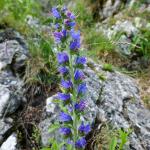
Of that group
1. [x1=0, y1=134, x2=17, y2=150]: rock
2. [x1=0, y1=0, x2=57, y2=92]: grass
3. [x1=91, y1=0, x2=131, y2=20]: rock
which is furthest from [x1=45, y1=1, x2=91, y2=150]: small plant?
[x1=91, y1=0, x2=131, y2=20]: rock

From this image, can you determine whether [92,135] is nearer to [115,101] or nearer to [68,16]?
[115,101]

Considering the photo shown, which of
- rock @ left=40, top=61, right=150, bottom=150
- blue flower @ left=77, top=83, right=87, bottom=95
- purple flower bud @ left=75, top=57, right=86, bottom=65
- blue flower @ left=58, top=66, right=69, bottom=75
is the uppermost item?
purple flower bud @ left=75, top=57, right=86, bottom=65

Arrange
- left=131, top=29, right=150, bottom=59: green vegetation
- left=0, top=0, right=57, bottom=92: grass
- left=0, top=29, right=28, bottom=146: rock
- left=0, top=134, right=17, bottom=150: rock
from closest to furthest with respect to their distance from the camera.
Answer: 1. left=0, top=134, right=17, bottom=150: rock
2. left=0, top=29, right=28, bottom=146: rock
3. left=0, top=0, right=57, bottom=92: grass
4. left=131, top=29, right=150, bottom=59: green vegetation

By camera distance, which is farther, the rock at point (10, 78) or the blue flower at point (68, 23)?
the rock at point (10, 78)

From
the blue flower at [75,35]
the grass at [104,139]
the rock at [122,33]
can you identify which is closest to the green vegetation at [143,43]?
the rock at [122,33]

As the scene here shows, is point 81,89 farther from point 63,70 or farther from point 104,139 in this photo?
point 104,139

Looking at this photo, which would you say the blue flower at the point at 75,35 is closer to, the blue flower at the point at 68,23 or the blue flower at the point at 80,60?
the blue flower at the point at 68,23

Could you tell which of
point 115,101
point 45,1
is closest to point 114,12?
point 45,1

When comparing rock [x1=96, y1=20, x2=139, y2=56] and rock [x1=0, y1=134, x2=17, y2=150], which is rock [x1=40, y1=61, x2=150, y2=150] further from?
rock [x1=96, y1=20, x2=139, y2=56]

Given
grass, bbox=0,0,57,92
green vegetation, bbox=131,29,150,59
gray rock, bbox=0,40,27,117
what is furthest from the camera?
green vegetation, bbox=131,29,150,59
